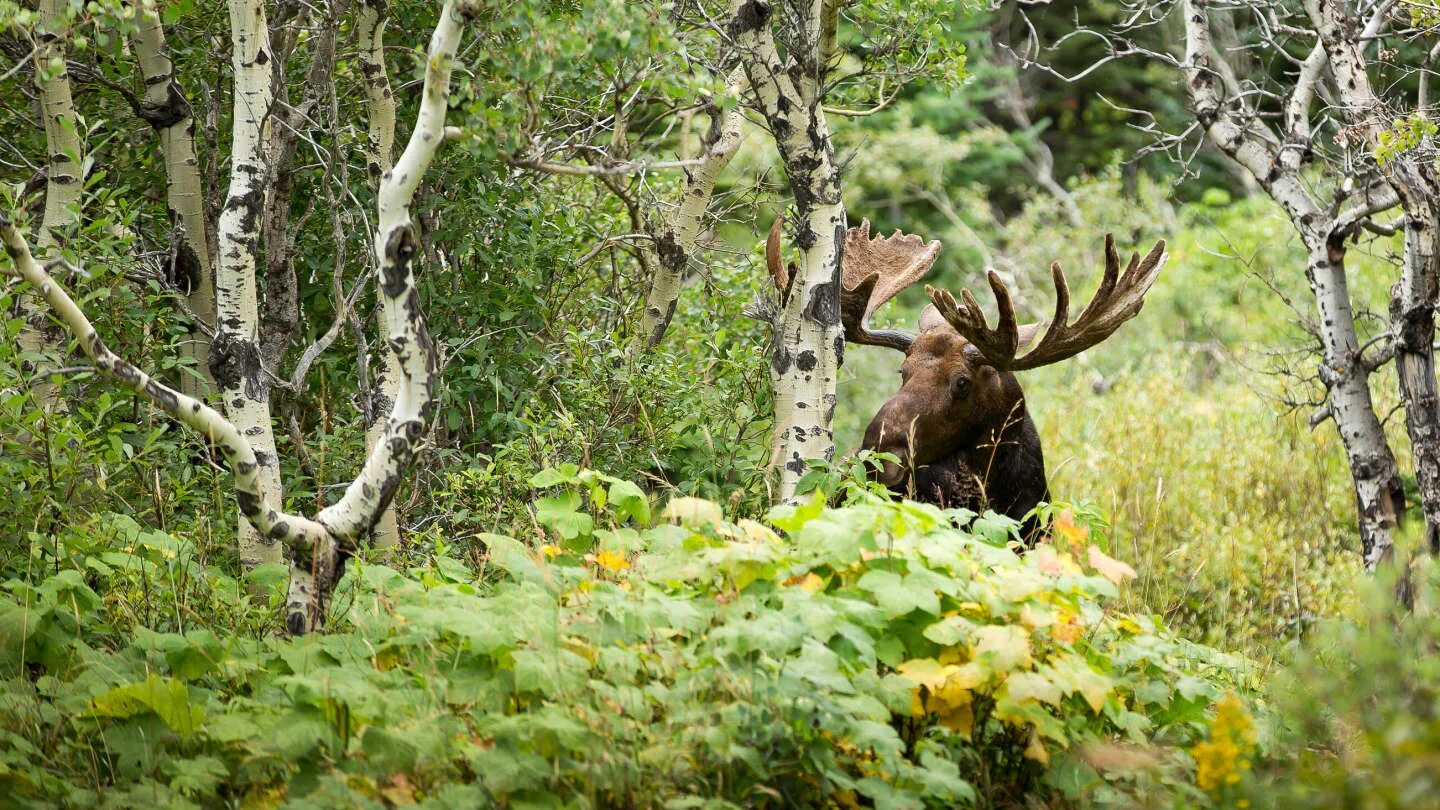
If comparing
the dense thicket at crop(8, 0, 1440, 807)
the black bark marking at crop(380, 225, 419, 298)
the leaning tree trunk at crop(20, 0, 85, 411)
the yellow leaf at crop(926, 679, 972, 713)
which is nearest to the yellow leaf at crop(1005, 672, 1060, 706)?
the dense thicket at crop(8, 0, 1440, 807)

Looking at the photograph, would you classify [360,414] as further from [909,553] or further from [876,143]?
[876,143]

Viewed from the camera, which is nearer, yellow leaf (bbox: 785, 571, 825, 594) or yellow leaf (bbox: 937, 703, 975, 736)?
yellow leaf (bbox: 937, 703, 975, 736)

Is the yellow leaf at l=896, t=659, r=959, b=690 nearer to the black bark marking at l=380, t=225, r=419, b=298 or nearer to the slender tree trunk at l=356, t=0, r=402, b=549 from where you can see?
the black bark marking at l=380, t=225, r=419, b=298

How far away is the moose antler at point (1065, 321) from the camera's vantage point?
20.6 ft

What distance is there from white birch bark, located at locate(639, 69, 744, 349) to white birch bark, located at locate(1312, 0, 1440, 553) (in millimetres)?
2991

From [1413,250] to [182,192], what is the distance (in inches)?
225

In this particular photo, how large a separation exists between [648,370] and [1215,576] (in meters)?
4.06

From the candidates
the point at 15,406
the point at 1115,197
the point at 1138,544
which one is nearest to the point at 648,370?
the point at 15,406

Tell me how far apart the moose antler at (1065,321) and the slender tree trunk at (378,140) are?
2.56 metres

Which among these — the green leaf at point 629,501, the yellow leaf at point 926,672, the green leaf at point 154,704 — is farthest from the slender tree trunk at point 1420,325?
the green leaf at point 154,704

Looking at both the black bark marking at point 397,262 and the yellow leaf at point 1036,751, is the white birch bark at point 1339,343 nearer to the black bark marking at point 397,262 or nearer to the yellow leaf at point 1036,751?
the yellow leaf at point 1036,751

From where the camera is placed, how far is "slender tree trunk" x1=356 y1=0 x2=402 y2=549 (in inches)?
217

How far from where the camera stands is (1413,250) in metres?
6.06

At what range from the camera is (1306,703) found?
3.00m
